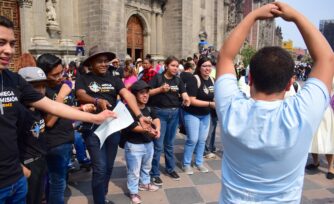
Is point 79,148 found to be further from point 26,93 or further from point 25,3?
point 25,3

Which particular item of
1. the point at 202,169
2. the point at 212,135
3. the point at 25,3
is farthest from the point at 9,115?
the point at 25,3

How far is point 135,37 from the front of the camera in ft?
65.9

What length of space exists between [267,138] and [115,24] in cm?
1554

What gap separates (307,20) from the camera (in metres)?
1.53

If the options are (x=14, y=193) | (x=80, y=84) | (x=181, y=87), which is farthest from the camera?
(x=181, y=87)

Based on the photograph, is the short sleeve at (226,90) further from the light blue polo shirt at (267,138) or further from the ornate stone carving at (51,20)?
the ornate stone carving at (51,20)

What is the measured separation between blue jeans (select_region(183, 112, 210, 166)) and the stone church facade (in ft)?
30.7

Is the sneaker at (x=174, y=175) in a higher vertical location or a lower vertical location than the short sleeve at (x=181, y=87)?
lower

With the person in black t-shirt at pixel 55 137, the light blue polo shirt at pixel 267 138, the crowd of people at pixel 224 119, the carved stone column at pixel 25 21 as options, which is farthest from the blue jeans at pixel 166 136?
the carved stone column at pixel 25 21

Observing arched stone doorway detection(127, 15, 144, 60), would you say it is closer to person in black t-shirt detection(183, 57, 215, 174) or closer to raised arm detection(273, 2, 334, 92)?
person in black t-shirt detection(183, 57, 215, 174)

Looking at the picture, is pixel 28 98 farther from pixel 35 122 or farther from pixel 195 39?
pixel 195 39

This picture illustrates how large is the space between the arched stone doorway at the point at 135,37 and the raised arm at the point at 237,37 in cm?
1848

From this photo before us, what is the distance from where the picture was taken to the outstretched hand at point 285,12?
1.52 m

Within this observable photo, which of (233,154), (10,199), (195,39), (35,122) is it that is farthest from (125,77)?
(195,39)
